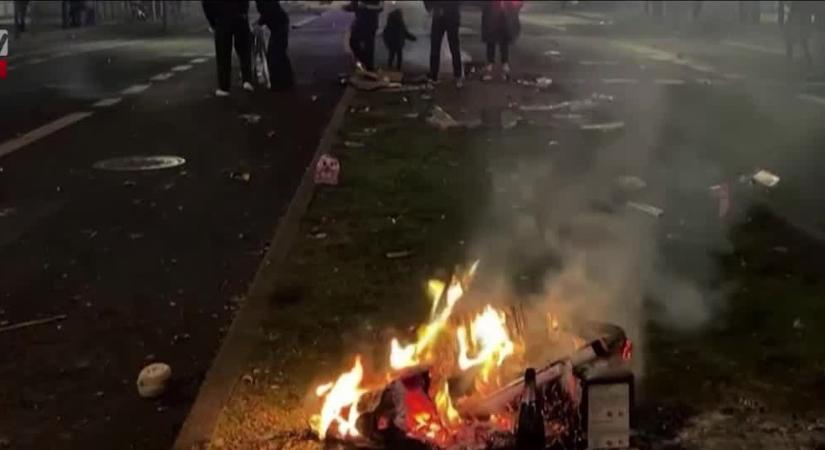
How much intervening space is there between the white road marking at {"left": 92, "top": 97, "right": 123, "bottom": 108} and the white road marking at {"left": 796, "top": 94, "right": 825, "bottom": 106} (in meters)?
8.48

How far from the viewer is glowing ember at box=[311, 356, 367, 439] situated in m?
4.11

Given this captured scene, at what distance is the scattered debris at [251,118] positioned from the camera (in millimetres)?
13508

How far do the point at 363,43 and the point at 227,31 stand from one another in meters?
2.61

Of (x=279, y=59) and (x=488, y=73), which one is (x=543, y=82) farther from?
(x=279, y=59)

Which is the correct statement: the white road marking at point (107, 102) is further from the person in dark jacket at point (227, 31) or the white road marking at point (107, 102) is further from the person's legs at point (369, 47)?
the person's legs at point (369, 47)

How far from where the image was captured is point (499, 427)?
397 centimetres

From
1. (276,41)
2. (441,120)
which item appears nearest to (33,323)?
(441,120)

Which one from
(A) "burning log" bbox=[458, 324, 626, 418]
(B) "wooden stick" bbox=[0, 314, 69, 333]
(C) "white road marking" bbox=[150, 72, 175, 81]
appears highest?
(A) "burning log" bbox=[458, 324, 626, 418]

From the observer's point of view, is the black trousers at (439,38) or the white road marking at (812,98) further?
the black trousers at (439,38)

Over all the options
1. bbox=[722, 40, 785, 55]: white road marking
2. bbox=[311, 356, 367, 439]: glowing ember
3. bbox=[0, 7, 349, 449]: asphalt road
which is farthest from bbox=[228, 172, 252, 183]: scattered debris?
bbox=[722, 40, 785, 55]: white road marking

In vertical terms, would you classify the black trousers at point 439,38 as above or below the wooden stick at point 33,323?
above

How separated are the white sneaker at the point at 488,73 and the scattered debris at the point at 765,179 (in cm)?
918

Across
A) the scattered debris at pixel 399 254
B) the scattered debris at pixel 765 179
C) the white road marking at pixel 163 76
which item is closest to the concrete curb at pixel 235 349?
the scattered debris at pixel 399 254

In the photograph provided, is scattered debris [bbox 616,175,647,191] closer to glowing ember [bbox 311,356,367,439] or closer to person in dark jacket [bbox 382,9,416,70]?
glowing ember [bbox 311,356,367,439]
